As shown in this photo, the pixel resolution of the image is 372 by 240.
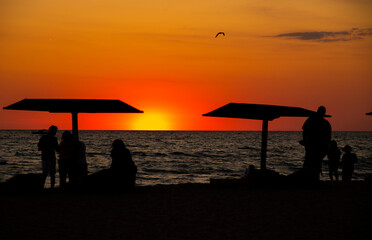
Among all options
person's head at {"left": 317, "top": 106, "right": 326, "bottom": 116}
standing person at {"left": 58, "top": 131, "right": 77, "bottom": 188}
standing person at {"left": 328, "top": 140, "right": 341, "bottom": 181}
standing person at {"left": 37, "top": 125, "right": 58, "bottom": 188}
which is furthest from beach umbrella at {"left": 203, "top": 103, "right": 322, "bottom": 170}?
standing person at {"left": 37, "top": 125, "right": 58, "bottom": 188}

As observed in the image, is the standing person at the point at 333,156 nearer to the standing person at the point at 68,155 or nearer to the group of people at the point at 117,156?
the group of people at the point at 117,156

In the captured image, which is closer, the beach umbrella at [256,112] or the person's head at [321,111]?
the person's head at [321,111]

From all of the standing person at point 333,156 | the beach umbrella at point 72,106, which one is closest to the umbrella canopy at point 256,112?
the beach umbrella at point 72,106

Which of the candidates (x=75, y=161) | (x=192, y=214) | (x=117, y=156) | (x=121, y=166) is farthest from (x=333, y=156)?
(x=192, y=214)

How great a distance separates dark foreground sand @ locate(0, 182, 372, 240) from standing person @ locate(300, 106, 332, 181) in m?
0.68

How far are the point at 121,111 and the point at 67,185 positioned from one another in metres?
2.41

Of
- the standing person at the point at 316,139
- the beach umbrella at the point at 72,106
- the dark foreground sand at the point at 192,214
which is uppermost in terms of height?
the beach umbrella at the point at 72,106

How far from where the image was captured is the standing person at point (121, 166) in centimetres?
1318

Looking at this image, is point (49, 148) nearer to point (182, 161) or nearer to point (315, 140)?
point (315, 140)

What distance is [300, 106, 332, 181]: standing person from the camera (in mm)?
14000

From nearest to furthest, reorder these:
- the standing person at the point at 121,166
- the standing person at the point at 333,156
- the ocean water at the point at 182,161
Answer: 1. the standing person at the point at 121,166
2. the standing person at the point at 333,156
3. the ocean water at the point at 182,161

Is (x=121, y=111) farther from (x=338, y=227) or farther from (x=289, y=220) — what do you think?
(x=338, y=227)

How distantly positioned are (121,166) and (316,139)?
17.1 feet

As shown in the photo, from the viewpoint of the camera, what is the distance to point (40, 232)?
27.6 feet
